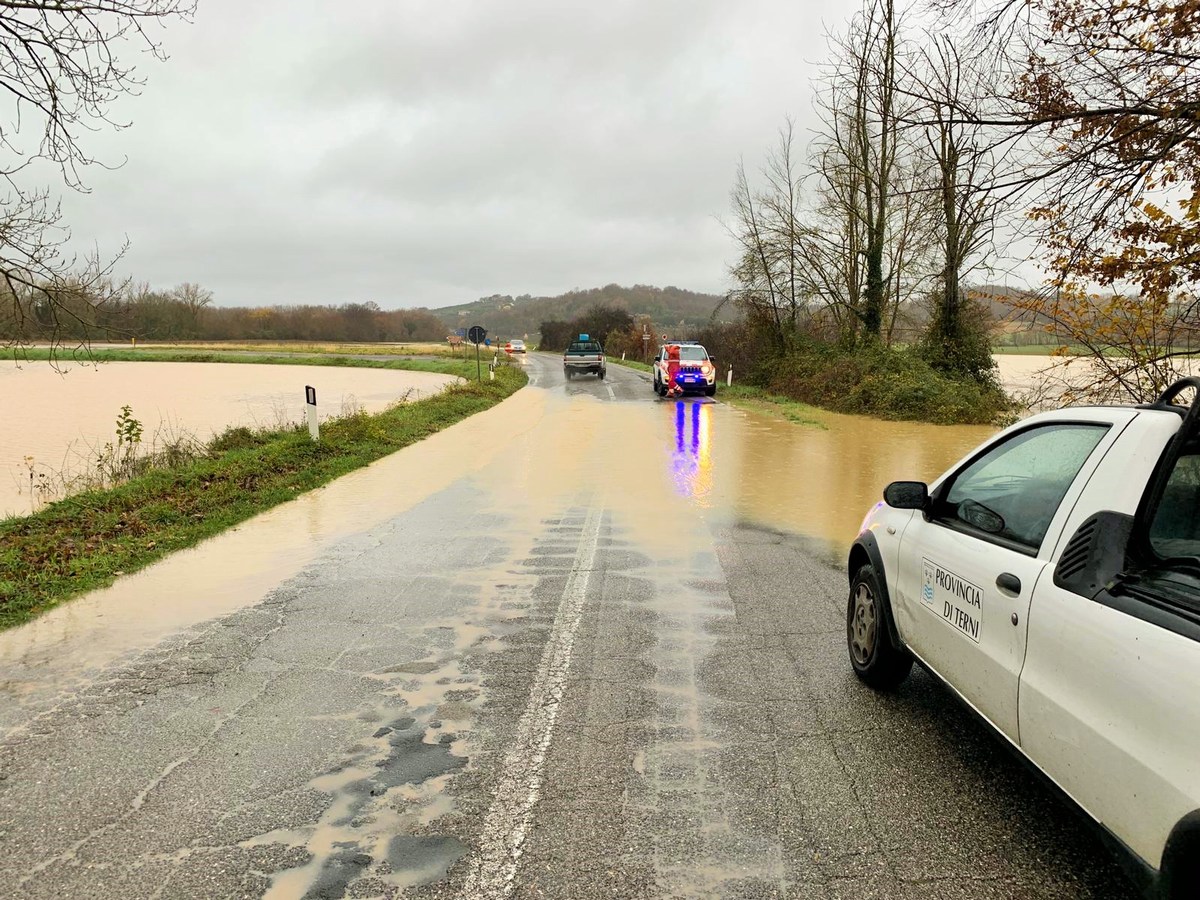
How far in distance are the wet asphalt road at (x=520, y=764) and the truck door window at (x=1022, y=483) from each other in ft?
3.06

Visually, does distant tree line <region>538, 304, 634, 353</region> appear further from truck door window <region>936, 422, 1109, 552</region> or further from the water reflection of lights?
truck door window <region>936, 422, 1109, 552</region>

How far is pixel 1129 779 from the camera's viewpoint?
216 centimetres

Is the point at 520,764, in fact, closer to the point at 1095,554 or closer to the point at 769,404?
the point at 1095,554

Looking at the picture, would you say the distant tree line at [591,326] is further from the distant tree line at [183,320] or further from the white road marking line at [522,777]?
the white road marking line at [522,777]

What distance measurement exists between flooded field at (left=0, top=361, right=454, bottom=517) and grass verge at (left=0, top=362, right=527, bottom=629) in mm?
1580

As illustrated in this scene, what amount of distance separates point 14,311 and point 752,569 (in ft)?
22.8

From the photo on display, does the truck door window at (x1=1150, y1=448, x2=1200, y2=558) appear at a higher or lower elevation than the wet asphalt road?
higher

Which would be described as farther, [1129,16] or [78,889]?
[1129,16]

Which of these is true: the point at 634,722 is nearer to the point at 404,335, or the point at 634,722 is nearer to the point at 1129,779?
the point at 1129,779

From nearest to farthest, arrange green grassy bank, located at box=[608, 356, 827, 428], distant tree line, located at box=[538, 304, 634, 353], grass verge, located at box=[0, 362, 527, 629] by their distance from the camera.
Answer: grass verge, located at box=[0, 362, 527, 629] → green grassy bank, located at box=[608, 356, 827, 428] → distant tree line, located at box=[538, 304, 634, 353]

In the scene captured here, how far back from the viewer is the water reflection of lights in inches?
444

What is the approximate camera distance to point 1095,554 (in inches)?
98.3

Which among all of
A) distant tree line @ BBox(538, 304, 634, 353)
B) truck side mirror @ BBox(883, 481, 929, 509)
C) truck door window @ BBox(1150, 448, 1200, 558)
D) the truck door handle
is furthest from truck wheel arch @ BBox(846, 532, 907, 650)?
distant tree line @ BBox(538, 304, 634, 353)

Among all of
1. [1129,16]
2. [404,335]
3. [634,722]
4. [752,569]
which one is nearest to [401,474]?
[752,569]
